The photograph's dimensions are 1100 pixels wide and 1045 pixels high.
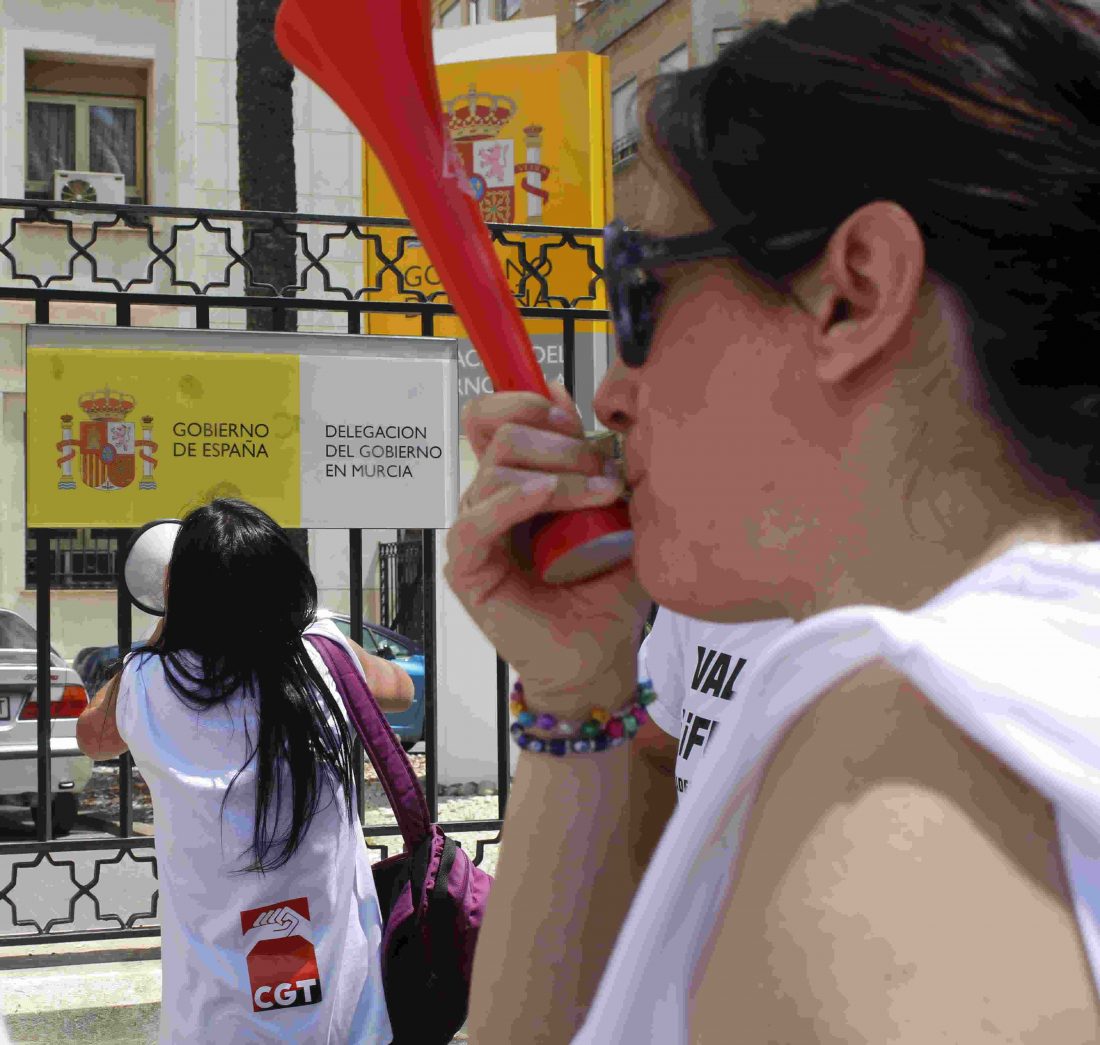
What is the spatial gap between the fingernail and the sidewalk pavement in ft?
12.1

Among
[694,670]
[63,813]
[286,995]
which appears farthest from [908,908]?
[63,813]

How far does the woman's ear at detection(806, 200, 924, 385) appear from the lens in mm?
660

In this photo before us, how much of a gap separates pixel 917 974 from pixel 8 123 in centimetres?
1638

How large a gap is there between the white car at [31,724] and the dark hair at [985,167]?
7296 mm

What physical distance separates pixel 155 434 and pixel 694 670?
391 cm

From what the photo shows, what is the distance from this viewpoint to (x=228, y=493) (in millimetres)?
5000

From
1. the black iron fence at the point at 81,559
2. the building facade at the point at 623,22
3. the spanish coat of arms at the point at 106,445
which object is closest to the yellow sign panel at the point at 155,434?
the spanish coat of arms at the point at 106,445

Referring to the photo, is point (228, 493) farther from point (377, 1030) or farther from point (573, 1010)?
point (573, 1010)

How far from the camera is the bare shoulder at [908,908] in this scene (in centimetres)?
53

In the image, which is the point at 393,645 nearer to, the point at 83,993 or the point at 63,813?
the point at 63,813

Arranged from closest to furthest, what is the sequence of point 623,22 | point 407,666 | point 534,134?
1. point 534,134
2. point 407,666
3. point 623,22

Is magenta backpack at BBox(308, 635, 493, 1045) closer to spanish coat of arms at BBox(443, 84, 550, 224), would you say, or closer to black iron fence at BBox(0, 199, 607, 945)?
black iron fence at BBox(0, 199, 607, 945)

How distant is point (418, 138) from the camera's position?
0.90m

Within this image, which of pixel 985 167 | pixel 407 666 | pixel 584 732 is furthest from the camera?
pixel 407 666
